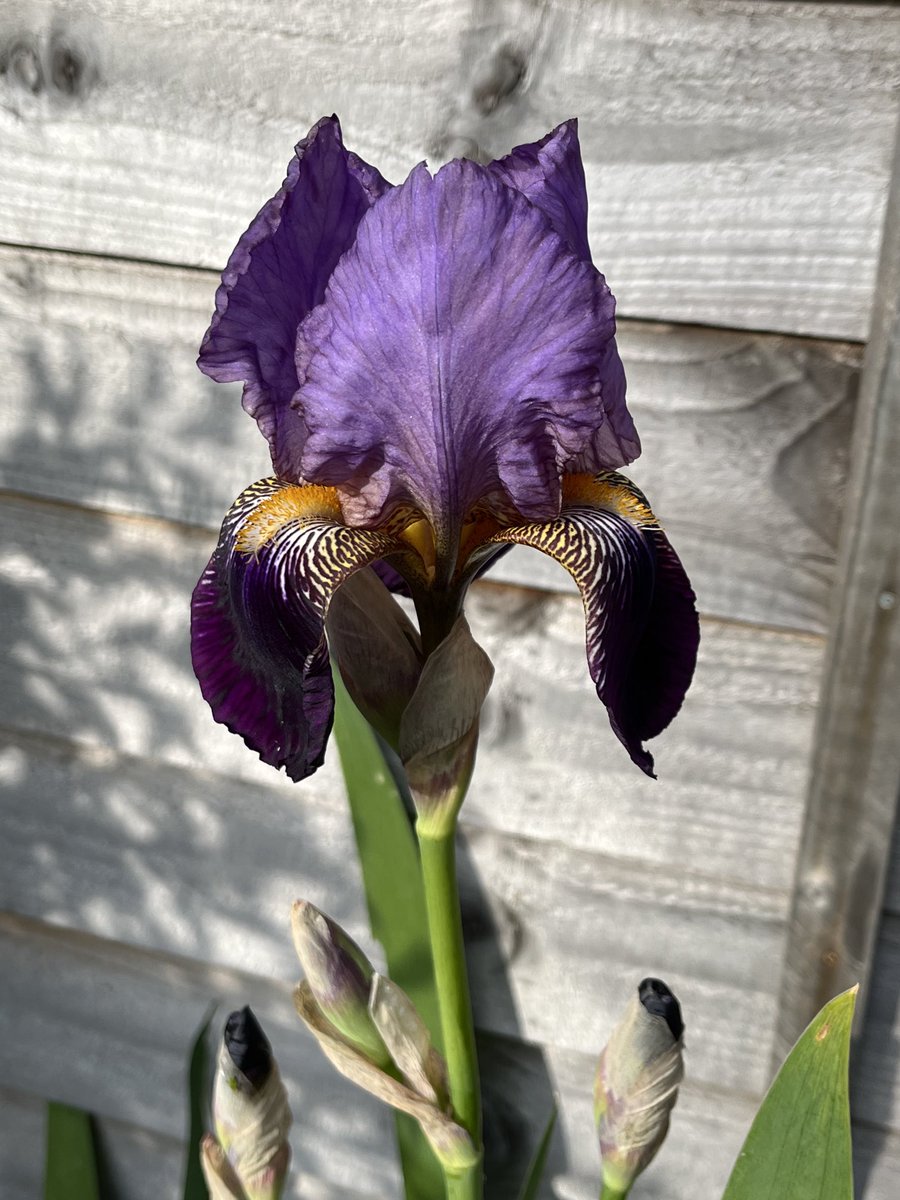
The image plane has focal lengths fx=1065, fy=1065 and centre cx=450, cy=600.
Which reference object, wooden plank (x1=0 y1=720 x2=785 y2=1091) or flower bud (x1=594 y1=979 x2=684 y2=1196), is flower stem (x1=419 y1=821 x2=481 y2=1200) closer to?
flower bud (x1=594 y1=979 x2=684 y2=1196)

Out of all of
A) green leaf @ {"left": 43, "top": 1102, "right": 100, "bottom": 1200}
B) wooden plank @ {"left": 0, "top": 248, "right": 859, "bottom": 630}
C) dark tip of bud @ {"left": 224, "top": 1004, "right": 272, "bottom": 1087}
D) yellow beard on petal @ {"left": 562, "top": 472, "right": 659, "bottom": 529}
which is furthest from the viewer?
green leaf @ {"left": 43, "top": 1102, "right": 100, "bottom": 1200}

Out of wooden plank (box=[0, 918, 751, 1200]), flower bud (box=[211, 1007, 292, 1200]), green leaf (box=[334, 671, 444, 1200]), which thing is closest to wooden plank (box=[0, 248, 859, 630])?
green leaf (box=[334, 671, 444, 1200])

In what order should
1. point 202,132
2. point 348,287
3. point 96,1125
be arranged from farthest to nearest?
point 96,1125 → point 202,132 → point 348,287

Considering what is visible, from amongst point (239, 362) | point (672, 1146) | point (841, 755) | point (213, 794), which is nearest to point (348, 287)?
point (239, 362)

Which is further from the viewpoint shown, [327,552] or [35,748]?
[35,748]

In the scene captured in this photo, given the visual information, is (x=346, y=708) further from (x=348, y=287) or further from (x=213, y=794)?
(x=348, y=287)

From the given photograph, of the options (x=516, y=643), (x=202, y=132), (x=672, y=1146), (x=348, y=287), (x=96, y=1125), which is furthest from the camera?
(x=96, y=1125)

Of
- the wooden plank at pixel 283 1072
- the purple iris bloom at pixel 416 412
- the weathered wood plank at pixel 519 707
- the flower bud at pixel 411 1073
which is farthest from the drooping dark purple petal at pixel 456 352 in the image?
the wooden plank at pixel 283 1072
